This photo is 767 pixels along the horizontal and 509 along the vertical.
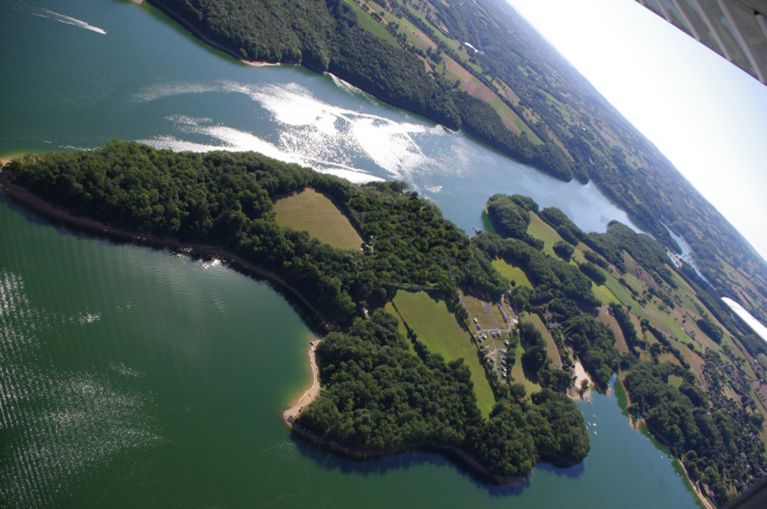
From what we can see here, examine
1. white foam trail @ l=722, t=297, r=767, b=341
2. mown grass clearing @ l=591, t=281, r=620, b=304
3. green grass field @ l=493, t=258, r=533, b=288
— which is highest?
white foam trail @ l=722, t=297, r=767, b=341

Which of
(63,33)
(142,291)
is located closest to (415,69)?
(63,33)

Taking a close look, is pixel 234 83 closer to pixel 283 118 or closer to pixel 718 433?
pixel 283 118

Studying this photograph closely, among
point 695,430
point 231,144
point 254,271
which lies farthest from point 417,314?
point 695,430

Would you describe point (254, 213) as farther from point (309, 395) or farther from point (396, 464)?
point (396, 464)

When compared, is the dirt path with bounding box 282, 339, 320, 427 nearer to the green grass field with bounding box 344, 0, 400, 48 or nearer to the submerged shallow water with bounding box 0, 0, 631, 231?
the submerged shallow water with bounding box 0, 0, 631, 231

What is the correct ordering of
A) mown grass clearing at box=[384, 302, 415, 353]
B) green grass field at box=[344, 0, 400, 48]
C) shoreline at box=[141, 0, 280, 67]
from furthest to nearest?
green grass field at box=[344, 0, 400, 48] < shoreline at box=[141, 0, 280, 67] < mown grass clearing at box=[384, 302, 415, 353]

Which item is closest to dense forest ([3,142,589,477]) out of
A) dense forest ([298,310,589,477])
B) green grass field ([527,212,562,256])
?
dense forest ([298,310,589,477])
